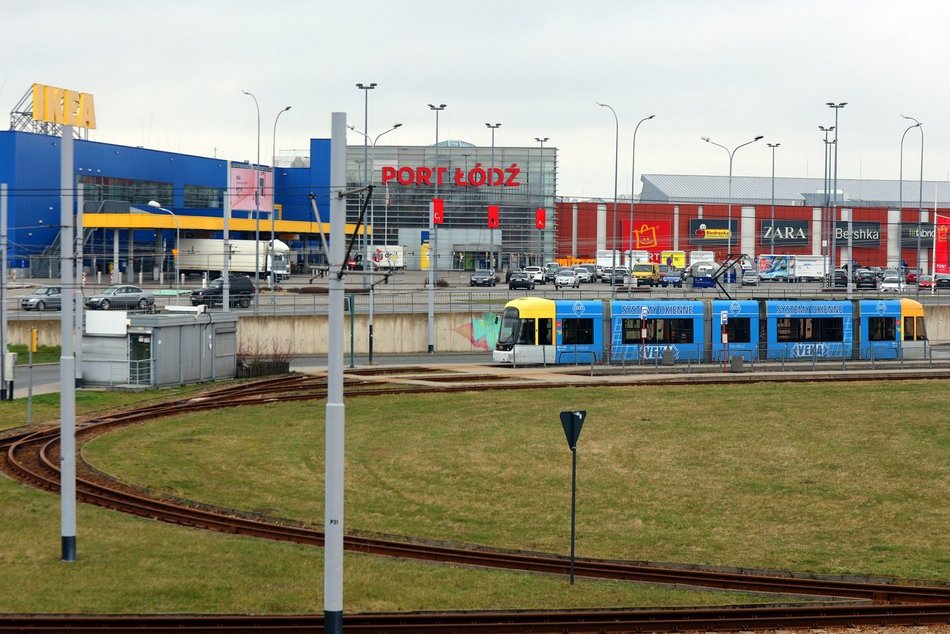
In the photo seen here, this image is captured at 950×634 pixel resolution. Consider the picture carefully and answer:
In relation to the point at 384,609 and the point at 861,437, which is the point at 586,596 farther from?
the point at 861,437

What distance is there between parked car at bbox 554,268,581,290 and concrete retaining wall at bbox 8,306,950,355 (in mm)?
24893

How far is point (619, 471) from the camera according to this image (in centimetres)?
2633

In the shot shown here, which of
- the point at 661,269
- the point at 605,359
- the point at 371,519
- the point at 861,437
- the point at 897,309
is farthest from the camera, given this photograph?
the point at 661,269

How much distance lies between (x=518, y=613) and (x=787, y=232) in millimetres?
104273

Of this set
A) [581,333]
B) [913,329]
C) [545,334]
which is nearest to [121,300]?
[545,334]

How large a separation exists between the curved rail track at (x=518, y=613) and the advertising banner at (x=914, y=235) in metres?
104

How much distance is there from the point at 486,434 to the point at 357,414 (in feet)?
17.1

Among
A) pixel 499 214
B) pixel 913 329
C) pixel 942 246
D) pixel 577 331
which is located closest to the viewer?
pixel 577 331

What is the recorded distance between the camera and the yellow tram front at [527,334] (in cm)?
4616

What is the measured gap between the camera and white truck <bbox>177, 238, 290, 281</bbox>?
84125 millimetres

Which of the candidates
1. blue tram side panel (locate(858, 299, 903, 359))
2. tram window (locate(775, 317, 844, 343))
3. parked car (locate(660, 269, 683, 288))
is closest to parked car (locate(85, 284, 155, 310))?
tram window (locate(775, 317, 844, 343))

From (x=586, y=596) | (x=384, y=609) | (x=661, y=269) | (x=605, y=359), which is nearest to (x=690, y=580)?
(x=586, y=596)

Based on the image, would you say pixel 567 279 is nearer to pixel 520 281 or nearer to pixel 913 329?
pixel 520 281

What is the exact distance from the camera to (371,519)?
2130cm
